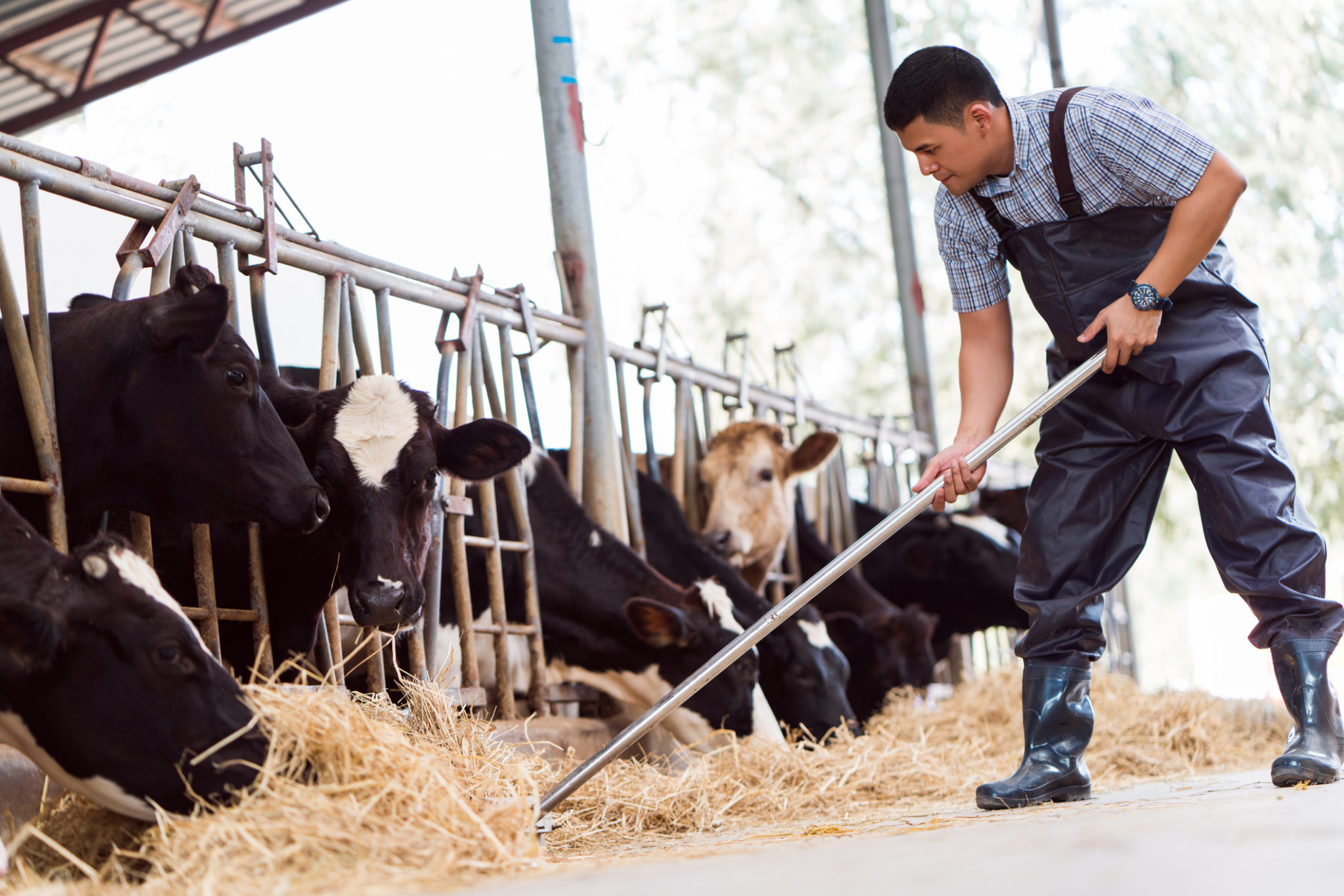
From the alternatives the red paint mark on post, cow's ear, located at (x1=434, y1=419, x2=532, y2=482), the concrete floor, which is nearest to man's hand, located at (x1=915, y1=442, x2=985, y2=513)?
the concrete floor

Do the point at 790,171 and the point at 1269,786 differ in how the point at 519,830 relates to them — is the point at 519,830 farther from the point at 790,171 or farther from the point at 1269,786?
the point at 790,171

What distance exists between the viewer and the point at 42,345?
3.09 meters

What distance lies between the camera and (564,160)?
A: 5.72m

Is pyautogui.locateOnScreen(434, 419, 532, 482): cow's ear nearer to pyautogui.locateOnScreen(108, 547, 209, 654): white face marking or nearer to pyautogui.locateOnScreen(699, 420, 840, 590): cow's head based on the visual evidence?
pyautogui.locateOnScreen(108, 547, 209, 654): white face marking

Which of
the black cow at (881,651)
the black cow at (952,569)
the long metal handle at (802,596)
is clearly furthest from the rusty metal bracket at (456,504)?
the black cow at (952,569)

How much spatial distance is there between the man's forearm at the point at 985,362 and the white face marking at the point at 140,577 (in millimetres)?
1986

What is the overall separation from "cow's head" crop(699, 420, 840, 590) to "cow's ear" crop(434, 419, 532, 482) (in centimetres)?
271

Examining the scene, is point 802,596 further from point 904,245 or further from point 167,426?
point 904,245

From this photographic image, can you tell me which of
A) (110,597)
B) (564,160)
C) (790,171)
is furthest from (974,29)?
(110,597)

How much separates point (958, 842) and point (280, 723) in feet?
3.47

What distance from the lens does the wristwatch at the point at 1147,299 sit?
2.96 meters

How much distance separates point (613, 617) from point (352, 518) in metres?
1.66

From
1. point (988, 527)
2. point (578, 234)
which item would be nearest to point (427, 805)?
point (578, 234)

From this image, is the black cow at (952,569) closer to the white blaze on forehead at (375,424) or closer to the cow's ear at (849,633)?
the cow's ear at (849,633)
